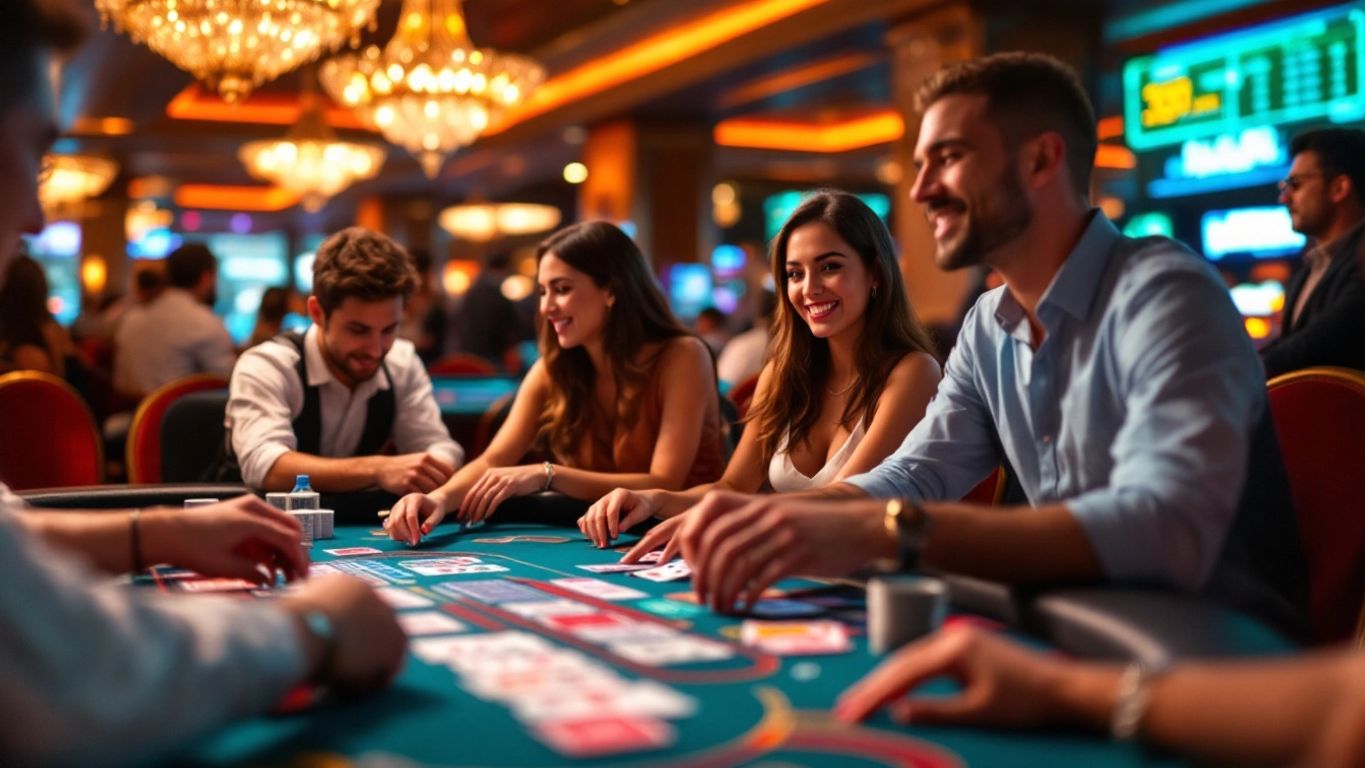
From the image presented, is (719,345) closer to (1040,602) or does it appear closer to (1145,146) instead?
(1145,146)

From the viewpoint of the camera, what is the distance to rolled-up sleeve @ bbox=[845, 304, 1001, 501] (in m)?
1.97

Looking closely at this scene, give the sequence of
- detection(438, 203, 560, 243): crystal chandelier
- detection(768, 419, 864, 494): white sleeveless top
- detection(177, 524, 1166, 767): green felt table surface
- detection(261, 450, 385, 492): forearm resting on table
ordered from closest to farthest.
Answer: detection(177, 524, 1166, 767): green felt table surface
detection(768, 419, 864, 494): white sleeveless top
detection(261, 450, 385, 492): forearm resting on table
detection(438, 203, 560, 243): crystal chandelier

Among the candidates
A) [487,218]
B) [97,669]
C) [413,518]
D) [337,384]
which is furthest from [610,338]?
[487,218]

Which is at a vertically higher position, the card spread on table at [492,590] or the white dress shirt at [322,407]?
the white dress shirt at [322,407]

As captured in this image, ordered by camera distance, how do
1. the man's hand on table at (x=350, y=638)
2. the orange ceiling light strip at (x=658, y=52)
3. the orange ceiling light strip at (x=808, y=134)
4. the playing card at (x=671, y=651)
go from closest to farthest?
the man's hand on table at (x=350, y=638) < the playing card at (x=671, y=651) < the orange ceiling light strip at (x=658, y=52) < the orange ceiling light strip at (x=808, y=134)

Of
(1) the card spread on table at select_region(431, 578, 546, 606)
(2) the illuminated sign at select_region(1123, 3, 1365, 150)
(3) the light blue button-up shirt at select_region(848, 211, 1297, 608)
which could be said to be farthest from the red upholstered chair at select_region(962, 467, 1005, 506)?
(2) the illuminated sign at select_region(1123, 3, 1365, 150)

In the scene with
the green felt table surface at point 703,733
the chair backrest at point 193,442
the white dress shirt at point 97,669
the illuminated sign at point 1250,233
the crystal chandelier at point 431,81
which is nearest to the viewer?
the white dress shirt at point 97,669

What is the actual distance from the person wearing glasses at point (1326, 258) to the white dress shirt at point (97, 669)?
128 inches

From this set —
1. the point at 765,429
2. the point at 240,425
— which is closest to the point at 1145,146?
the point at 765,429

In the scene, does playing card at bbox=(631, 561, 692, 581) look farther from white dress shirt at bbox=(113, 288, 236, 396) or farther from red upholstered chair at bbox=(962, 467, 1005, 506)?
white dress shirt at bbox=(113, 288, 236, 396)

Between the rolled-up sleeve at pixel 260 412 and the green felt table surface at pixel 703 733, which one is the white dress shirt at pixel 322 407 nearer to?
the rolled-up sleeve at pixel 260 412

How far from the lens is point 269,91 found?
11.6 m

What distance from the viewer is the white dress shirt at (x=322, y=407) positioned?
9.42 ft

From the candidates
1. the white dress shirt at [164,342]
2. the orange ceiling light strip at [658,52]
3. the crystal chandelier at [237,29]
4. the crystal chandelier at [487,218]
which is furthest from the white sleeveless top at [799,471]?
the crystal chandelier at [487,218]
